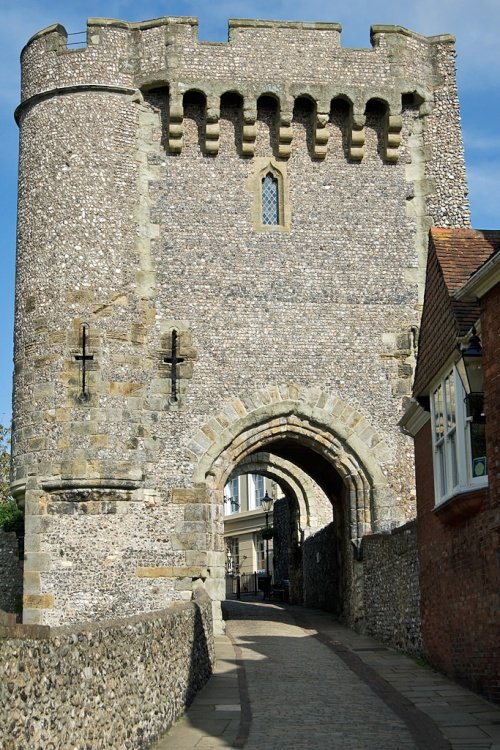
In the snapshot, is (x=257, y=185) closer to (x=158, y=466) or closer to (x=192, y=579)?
(x=158, y=466)


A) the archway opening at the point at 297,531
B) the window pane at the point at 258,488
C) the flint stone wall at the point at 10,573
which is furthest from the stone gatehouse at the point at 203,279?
the window pane at the point at 258,488

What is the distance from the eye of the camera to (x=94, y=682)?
785cm

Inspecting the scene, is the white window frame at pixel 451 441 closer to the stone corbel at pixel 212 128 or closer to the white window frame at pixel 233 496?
the stone corbel at pixel 212 128

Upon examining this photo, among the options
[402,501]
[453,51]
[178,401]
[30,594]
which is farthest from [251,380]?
[453,51]

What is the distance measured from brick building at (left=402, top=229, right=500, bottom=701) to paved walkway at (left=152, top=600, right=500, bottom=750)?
2.08ft

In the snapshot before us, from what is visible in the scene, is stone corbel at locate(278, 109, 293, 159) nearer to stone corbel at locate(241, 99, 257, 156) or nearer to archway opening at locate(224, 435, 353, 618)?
stone corbel at locate(241, 99, 257, 156)

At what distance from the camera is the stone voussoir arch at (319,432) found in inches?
785

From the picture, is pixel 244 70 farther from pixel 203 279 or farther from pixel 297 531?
pixel 297 531

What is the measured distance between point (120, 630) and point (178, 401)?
1111 cm

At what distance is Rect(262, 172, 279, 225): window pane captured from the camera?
21.0 m

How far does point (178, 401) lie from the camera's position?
19.8 m

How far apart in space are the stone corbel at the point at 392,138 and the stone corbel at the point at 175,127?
4.01 m

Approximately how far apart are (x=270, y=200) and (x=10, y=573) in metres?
8.85

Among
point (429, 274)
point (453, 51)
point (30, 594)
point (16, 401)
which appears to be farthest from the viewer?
point (453, 51)
